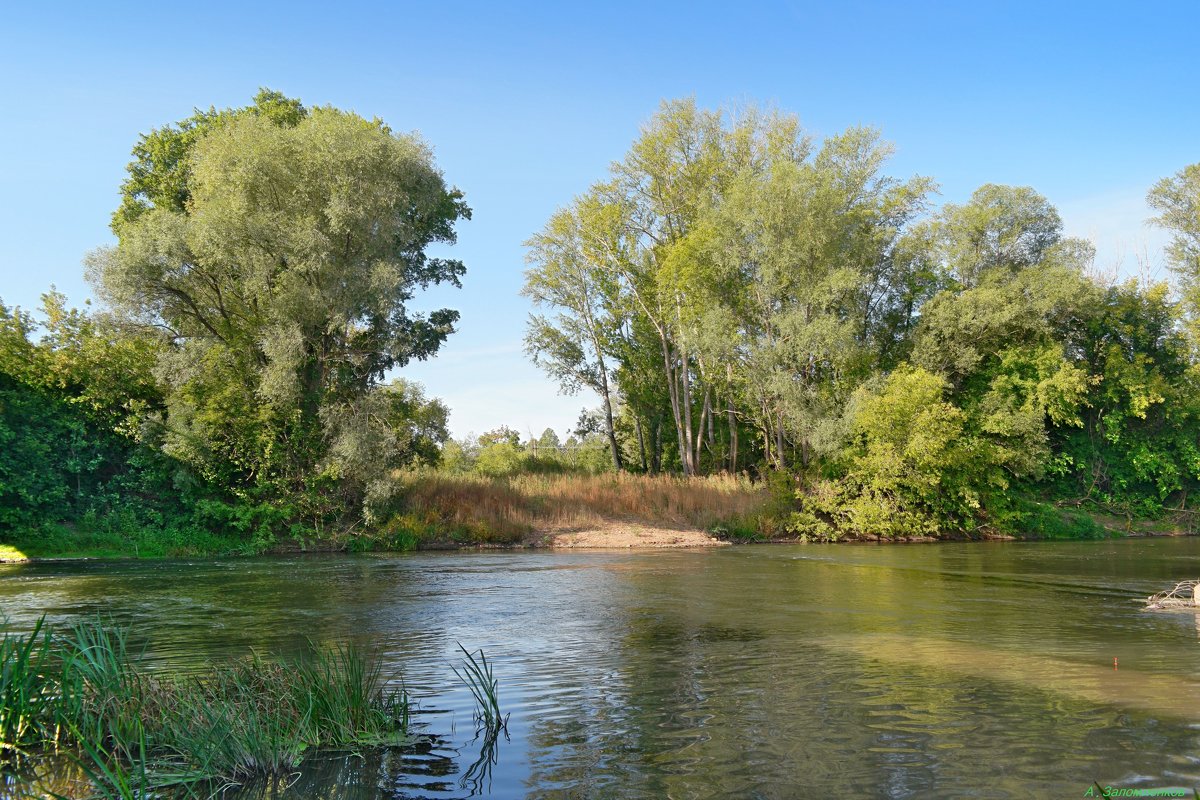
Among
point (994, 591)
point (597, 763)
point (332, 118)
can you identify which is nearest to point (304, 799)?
point (597, 763)

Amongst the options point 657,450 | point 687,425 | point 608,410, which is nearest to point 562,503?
point 687,425

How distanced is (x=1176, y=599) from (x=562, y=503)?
22676 millimetres

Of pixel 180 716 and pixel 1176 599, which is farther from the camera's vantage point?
pixel 1176 599

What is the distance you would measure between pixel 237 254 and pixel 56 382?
22.9 feet

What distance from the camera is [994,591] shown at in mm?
15453

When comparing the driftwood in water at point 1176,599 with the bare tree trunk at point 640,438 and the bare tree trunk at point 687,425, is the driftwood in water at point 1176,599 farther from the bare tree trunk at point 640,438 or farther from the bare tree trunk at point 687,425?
the bare tree trunk at point 640,438

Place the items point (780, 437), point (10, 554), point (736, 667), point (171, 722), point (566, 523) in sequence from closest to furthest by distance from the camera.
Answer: point (171, 722) < point (736, 667) < point (10, 554) < point (566, 523) < point (780, 437)

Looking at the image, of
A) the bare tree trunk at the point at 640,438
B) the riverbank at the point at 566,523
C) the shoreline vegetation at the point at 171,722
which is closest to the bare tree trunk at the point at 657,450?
the bare tree trunk at the point at 640,438

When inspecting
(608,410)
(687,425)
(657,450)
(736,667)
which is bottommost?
(736,667)

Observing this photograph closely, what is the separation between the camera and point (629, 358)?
45.1 meters

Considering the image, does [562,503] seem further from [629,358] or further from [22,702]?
[22,702]

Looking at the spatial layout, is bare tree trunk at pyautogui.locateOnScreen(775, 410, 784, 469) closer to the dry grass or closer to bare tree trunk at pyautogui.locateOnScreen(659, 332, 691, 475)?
the dry grass

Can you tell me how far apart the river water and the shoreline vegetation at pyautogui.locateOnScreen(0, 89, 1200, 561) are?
8264mm

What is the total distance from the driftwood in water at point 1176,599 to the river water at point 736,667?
1.04ft
